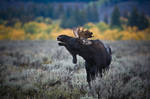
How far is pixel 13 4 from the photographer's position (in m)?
41.6

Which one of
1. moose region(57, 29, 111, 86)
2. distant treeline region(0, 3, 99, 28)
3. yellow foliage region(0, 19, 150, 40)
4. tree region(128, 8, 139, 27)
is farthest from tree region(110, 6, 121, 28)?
moose region(57, 29, 111, 86)

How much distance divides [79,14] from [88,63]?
93.7 feet

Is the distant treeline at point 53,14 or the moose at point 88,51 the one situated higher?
the distant treeline at point 53,14

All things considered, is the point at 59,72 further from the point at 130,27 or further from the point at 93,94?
the point at 130,27

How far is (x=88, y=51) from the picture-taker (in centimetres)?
397

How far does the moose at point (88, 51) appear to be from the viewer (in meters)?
3.75

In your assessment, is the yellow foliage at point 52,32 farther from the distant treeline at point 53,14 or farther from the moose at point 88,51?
the moose at point 88,51

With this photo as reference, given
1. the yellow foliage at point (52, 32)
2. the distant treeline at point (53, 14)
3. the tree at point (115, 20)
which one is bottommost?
the yellow foliage at point (52, 32)

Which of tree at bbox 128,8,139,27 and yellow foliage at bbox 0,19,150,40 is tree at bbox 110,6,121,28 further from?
tree at bbox 128,8,139,27

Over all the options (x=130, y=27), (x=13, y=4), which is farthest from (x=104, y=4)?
(x=13, y=4)

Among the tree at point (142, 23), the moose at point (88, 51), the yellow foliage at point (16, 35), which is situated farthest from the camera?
the tree at point (142, 23)

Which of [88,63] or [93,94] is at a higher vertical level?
[88,63]

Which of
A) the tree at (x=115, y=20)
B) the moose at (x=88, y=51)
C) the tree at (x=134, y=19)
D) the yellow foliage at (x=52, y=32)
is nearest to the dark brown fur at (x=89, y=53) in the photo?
the moose at (x=88, y=51)

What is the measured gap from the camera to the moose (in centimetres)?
375
